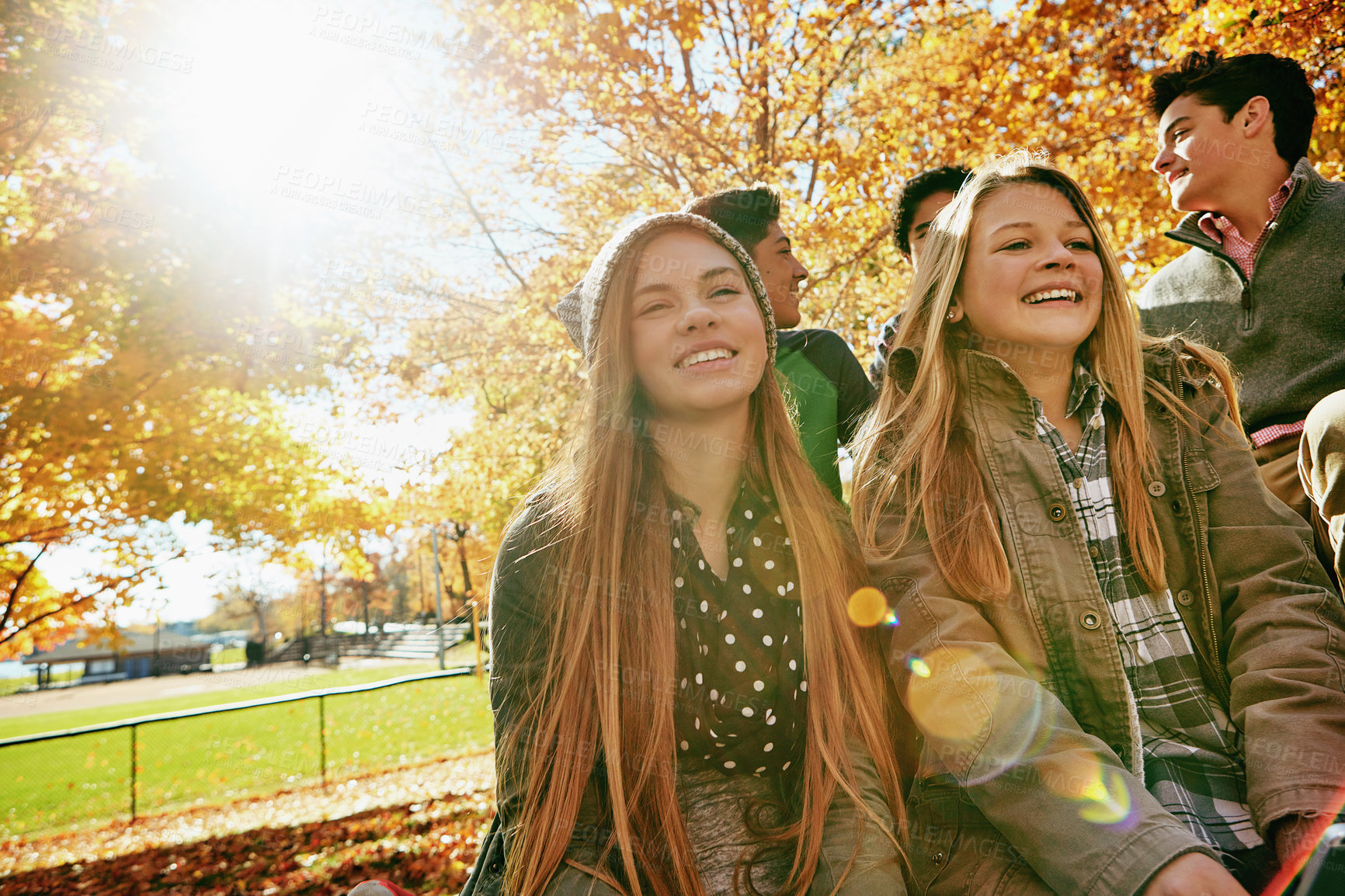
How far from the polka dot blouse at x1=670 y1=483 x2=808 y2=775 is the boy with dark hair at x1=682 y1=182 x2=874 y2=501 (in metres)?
0.95

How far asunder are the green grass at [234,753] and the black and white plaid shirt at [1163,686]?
10.6m

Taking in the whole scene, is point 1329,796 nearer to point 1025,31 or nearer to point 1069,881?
point 1069,881

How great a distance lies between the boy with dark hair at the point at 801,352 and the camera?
342 cm

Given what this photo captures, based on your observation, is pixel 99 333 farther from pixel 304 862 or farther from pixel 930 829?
pixel 930 829

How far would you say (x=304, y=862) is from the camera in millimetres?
6430

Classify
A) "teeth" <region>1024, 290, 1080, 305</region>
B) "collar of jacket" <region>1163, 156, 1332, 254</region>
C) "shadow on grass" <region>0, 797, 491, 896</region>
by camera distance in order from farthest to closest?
"shadow on grass" <region>0, 797, 491, 896</region> < "collar of jacket" <region>1163, 156, 1332, 254</region> < "teeth" <region>1024, 290, 1080, 305</region>

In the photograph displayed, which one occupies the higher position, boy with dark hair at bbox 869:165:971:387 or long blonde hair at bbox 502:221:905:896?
boy with dark hair at bbox 869:165:971:387

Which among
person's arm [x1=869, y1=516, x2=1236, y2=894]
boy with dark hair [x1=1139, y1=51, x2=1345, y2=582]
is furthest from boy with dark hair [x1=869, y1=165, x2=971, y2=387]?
person's arm [x1=869, y1=516, x2=1236, y2=894]

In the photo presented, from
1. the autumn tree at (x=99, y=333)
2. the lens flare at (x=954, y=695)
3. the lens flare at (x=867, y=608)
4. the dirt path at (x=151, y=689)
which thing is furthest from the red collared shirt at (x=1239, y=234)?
the dirt path at (x=151, y=689)

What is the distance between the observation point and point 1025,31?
23.9ft

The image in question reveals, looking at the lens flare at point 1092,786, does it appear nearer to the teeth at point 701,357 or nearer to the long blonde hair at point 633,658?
the long blonde hair at point 633,658

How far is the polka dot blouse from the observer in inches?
83.3

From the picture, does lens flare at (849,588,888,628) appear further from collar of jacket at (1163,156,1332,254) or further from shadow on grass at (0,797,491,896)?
shadow on grass at (0,797,491,896)

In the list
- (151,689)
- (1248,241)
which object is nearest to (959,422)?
(1248,241)
